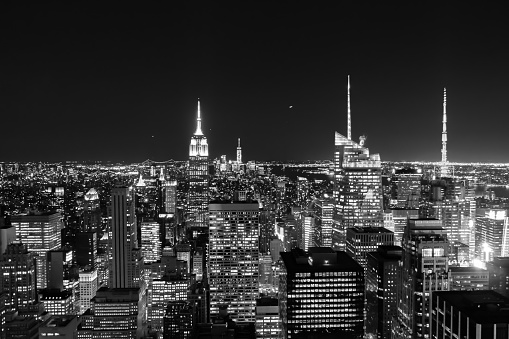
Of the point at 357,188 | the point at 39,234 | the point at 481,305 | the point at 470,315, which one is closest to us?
the point at 470,315

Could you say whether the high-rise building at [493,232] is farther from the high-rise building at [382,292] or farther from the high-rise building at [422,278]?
the high-rise building at [422,278]

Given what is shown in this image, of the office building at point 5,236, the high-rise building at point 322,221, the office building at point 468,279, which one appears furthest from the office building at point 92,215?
the office building at point 468,279

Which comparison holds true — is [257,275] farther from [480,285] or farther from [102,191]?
[480,285]

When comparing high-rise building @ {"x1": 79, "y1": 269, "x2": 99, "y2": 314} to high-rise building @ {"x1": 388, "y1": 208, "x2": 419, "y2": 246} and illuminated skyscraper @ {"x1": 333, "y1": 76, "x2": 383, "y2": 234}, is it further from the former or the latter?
high-rise building @ {"x1": 388, "y1": 208, "x2": 419, "y2": 246}

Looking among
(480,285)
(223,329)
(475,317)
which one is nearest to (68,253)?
(223,329)

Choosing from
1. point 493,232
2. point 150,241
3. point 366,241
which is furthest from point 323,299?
point 150,241

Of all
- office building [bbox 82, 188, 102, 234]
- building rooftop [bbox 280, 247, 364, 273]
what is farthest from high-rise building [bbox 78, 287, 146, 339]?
office building [bbox 82, 188, 102, 234]

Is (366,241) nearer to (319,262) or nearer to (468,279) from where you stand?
(319,262)
